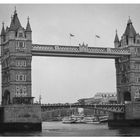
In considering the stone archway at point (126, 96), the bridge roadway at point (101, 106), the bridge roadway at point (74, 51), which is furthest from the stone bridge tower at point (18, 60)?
the stone archway at point (126, 96)

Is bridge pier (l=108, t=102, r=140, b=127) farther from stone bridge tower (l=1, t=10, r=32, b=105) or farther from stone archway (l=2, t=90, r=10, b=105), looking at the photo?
stone archway (l=2, t=90, r=10, b=105)

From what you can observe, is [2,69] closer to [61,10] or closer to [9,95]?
[9,95]

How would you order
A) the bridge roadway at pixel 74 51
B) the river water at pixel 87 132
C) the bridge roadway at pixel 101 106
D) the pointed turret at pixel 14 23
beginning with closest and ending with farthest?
the river water at pixel 87 132, the bridge roadway at pixel 101 106, the pointed turret at pixel 14 23, the bridge roadway at pixel 74 51

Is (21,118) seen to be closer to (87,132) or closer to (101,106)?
→ (87,132)

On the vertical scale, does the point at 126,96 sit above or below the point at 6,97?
above

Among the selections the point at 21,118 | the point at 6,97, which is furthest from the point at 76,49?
the point at 21,118

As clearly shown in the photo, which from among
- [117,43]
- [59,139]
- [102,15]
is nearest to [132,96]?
[117,43]

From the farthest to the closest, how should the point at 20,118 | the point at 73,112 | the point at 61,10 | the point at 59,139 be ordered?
the point at 73,112 < the point at 20,118 < the point at 61,10 < the point at 59,139

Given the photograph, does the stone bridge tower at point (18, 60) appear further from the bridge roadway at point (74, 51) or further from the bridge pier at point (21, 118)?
the bridge pier at point (21, 118)
